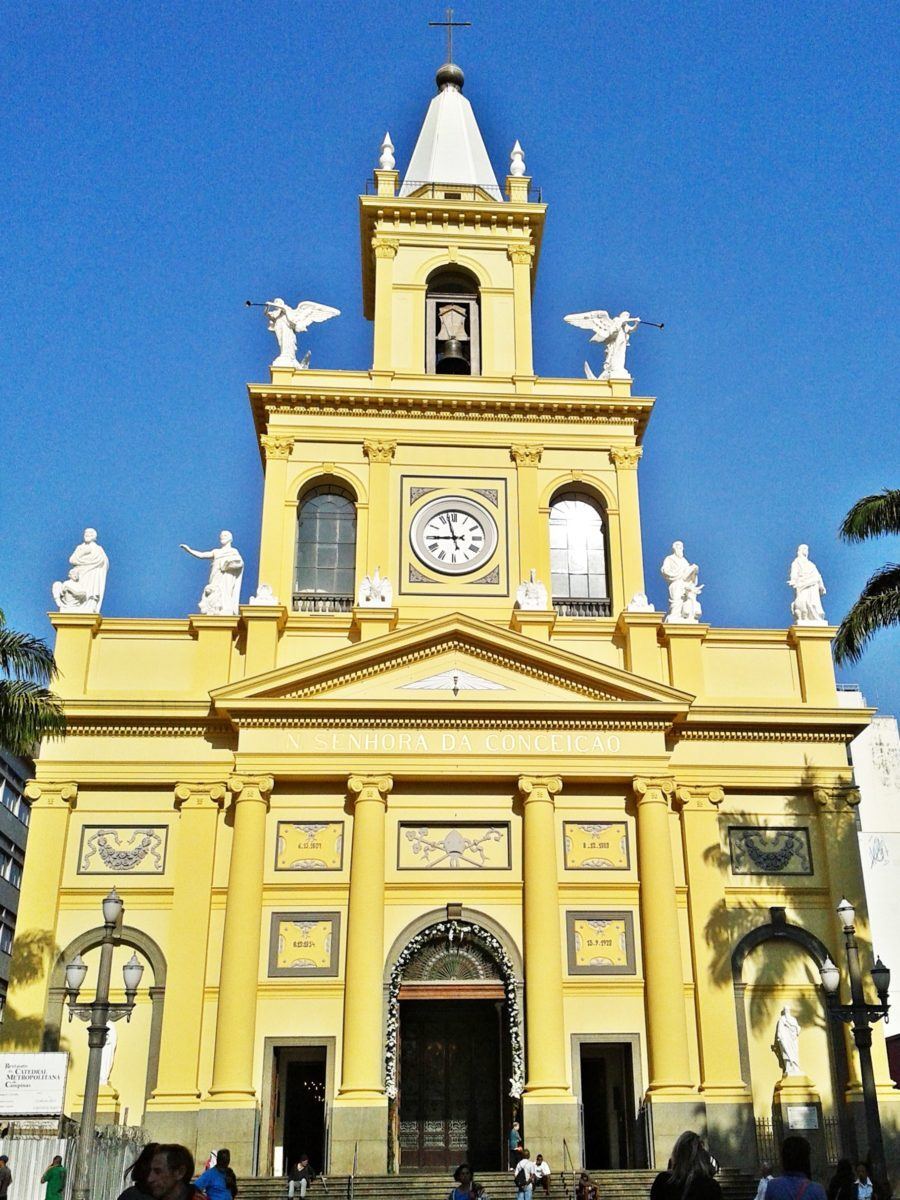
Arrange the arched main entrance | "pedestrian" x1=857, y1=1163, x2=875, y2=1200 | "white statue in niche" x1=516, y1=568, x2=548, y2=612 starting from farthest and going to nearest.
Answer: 1. "white statue in niche" x1=516, y1=568, x2=548, y2=612
2. the arched main entrance
3. "pedestrian" x1=857, y1=1163, x2=875, y2=1200

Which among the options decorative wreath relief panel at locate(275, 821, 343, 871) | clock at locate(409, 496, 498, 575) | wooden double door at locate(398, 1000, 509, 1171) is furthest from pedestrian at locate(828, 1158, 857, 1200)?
clock at locate(409, 496, 498, 575)

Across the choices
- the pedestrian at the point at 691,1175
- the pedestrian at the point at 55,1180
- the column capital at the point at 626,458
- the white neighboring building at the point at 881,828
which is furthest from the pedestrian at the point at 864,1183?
the white neighboring building at the point at 881,828

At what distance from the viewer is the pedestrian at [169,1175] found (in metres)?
6.28

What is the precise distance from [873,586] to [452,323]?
16749mm

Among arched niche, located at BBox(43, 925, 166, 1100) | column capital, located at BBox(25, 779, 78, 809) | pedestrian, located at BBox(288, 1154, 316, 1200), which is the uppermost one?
column capital, located at BBox(25, 779, 78, 809)

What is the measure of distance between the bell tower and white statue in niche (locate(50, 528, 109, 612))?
838 centimetres

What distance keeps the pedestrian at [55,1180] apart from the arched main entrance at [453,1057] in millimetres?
9048

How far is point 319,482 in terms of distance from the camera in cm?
3256

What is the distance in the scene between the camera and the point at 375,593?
30.1 meters

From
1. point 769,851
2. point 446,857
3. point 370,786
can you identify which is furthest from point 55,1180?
point 769,851

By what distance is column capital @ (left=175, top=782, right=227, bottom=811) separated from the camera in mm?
27969

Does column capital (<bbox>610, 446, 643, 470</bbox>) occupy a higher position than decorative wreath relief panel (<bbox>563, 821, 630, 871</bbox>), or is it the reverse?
column capital (<bbox>610, 446, 643, 470</bbox>)

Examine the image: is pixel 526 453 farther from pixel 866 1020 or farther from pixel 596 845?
pixel 866 1020

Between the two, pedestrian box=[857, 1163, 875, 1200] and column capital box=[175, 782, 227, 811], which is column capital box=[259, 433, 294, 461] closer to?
column capital box=[175, 782, 227, 811]
